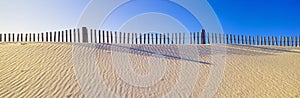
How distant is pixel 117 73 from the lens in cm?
1399

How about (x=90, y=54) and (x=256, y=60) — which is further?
(x=256, y=60)

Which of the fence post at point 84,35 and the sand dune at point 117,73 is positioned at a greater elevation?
the fence post at point 84,35

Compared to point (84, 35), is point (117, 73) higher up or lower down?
lower down

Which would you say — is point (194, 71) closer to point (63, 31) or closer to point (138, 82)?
point (138, 82)

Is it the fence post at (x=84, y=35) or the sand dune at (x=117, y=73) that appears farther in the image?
the fence post at (x=84, y=35)

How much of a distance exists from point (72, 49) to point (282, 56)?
50.1 feet

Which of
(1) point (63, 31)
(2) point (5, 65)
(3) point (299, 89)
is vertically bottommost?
(3) point (299, 89)

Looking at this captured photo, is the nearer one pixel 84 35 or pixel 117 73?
pixel 117 73

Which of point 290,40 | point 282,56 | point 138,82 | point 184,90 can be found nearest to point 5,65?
point 138,82

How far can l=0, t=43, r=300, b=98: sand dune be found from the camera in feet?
38.3

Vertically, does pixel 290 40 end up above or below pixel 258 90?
above

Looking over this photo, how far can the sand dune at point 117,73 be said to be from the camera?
1168 centimetres

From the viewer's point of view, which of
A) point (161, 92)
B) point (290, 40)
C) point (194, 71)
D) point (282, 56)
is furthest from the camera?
point (290, 40)

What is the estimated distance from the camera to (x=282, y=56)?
21.2 m
